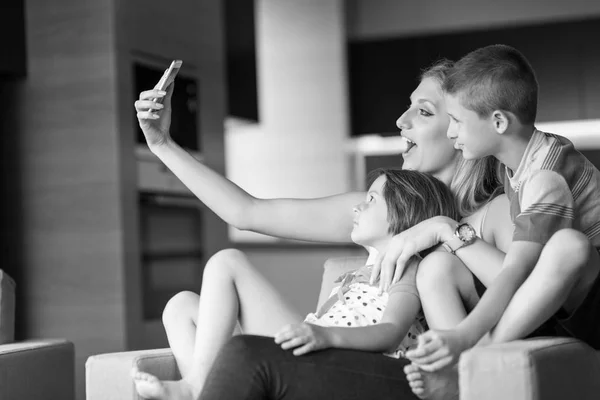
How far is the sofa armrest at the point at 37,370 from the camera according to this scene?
2.24 meters

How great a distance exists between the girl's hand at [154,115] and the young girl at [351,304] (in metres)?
0.39

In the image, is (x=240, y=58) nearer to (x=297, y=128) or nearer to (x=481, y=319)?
(x=297, y=128)

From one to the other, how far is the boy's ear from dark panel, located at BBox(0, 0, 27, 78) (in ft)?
11.3

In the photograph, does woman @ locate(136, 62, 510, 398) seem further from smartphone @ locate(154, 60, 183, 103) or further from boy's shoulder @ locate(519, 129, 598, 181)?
boy's shoulder @ locate(519, 129, 598, 181)

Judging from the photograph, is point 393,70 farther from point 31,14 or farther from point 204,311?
point 204,311

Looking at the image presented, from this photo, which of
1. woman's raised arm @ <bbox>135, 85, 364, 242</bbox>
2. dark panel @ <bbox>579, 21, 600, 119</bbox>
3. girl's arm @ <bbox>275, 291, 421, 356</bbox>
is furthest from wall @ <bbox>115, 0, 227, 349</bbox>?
girl's arm @ <bbox>275, 291, 421, 356</bbox>

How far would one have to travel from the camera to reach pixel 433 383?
164cm

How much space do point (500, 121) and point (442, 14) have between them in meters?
6.30

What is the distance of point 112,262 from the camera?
474 cm

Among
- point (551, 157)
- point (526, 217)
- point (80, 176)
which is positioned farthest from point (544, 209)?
point (80, 176)

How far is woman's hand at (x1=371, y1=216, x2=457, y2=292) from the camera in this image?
1848 millimetres

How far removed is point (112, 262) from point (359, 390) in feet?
10.8

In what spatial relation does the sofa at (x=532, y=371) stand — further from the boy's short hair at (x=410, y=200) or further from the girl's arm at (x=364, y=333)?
the boy's short hair at (x=410, y=200)

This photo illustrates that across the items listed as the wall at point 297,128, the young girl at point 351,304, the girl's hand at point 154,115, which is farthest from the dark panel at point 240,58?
the young girl at point 351,304
